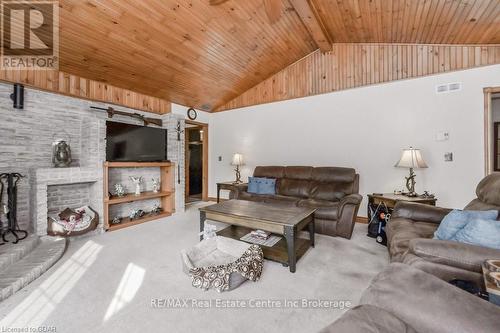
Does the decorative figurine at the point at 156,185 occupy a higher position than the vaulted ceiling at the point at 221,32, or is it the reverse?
the vaulted ceiling at the point at 221,32

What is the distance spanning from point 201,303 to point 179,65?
3.55 metres

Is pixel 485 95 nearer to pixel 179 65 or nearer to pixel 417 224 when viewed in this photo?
pixel 417 224

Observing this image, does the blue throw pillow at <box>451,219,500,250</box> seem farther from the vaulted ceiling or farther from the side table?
the vaulted ceiling

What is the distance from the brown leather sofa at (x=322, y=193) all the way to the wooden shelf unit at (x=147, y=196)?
134 cm

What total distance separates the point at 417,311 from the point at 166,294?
1745 mm

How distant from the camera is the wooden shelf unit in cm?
358

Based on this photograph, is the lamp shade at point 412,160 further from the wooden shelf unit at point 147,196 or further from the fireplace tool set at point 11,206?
the fireplace tool set at point 11,206

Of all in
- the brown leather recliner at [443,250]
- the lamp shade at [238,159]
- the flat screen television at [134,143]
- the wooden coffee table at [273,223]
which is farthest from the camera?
the lamp shade at [238,159]

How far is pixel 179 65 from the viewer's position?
3.80 metres

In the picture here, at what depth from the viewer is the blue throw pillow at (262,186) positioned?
13.7 ft

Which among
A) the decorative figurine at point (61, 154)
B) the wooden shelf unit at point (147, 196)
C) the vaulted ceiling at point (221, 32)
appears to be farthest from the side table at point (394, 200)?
the decorative figurine at point (61, 154)

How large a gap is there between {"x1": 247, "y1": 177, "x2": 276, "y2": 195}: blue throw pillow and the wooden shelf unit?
1.63 metres

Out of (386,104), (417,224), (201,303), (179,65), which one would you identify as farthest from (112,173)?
(386,104)

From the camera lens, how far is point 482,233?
4.80 feet
